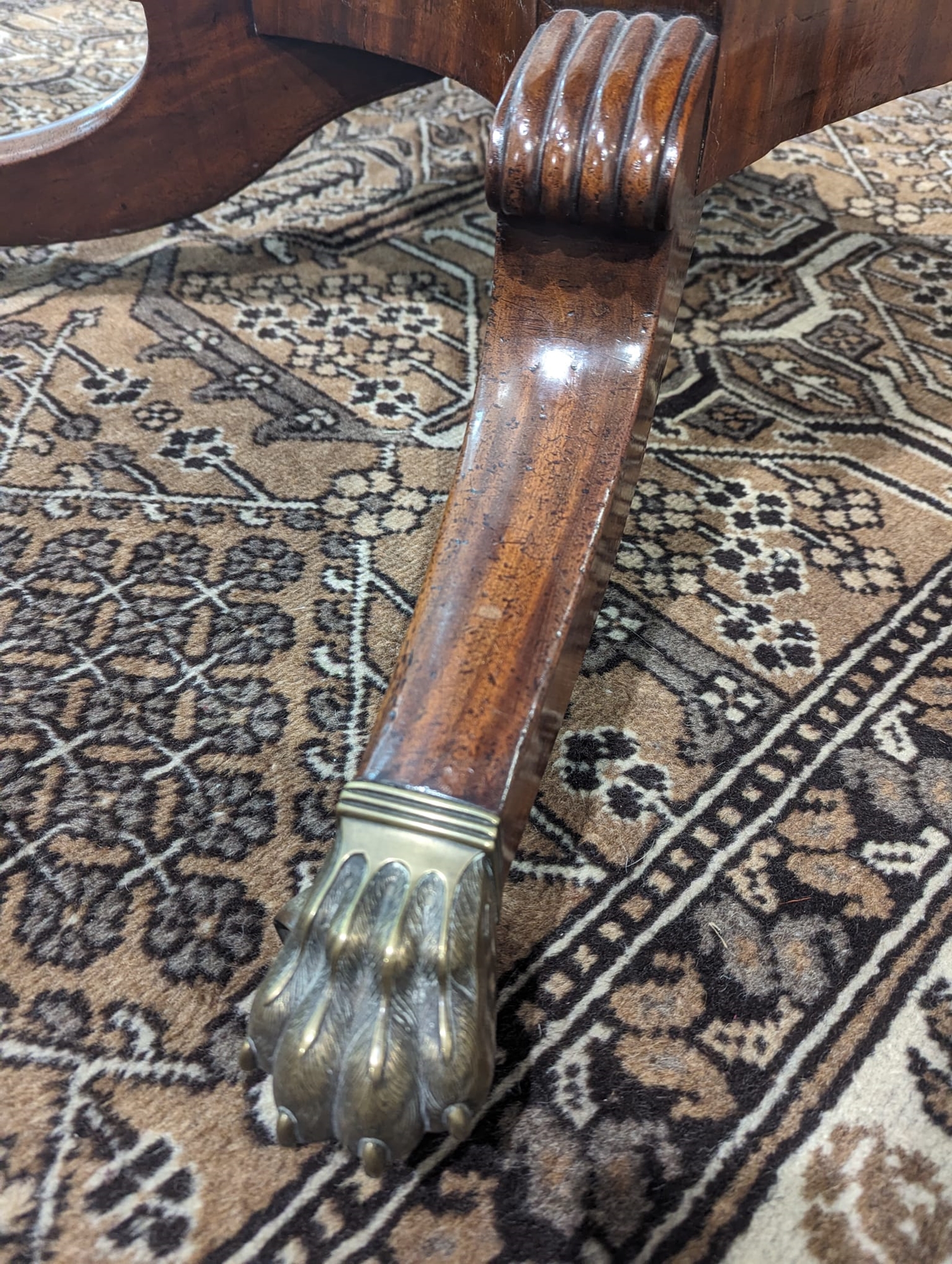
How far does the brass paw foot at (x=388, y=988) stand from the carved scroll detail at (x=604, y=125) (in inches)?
11.0

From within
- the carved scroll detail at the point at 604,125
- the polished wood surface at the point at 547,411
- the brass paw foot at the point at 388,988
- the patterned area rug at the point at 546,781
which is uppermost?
the carved scroll detail at the point at 604,125

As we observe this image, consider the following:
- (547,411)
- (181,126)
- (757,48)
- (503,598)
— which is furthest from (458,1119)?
(181,126)

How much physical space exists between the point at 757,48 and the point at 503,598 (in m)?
0.33

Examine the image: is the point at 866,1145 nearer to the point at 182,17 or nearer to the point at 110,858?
the point at 110,858

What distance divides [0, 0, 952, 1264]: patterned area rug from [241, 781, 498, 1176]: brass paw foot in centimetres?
8

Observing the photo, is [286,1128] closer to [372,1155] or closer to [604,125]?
[372,1155]

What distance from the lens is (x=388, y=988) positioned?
37cm

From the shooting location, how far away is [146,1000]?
18.8 inches

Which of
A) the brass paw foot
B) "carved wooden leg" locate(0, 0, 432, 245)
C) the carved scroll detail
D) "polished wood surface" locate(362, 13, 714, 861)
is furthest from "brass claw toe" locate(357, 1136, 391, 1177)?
"carved wooden leg" locate(0, 0, 432, 245)

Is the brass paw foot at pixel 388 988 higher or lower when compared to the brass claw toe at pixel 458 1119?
higher

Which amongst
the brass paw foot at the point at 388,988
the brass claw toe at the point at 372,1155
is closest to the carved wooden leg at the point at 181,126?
the brass paw foot at the point at 388,988

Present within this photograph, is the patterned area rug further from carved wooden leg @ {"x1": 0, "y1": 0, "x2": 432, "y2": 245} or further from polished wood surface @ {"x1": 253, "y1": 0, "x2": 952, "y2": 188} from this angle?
polished wood surface @ {"x1": 253, "y1": 0, "x2": 952, "y2": 188}

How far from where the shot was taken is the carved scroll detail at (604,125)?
44 centimetres

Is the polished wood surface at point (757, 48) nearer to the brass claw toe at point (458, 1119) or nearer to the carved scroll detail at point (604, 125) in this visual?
the carved scroll detail at point (604, 125)
